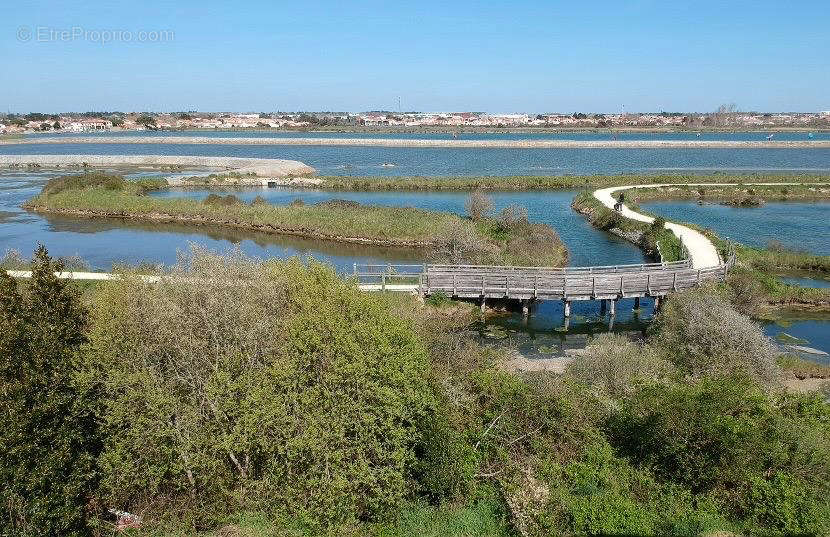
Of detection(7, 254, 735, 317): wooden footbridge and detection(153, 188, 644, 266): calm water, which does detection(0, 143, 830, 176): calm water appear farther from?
detection(7, 254, 735, 317): wooden footbridge

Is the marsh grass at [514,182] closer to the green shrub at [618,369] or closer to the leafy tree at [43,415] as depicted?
the green shrub at [618,369]

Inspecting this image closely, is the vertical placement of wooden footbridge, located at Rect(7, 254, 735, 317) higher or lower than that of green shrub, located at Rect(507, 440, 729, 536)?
higher

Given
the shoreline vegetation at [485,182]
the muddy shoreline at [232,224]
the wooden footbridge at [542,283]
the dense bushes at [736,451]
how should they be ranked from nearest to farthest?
the dense bushes at [736,451]
the wooden footbridge at [542,283]
the muddy shoreline at [232,224]
the shoreline vegetation at [485,182]

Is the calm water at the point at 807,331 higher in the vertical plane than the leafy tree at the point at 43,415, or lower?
lower

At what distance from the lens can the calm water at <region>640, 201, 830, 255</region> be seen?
4381cm

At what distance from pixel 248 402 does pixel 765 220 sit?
173 feet

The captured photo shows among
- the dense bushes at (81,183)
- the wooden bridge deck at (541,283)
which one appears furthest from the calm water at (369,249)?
the dense bushes at (81,183)

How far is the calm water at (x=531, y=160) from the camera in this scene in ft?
311

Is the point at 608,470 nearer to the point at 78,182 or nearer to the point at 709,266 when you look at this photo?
the point at 709,266

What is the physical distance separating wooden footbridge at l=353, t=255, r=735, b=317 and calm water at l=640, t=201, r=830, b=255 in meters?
18.0

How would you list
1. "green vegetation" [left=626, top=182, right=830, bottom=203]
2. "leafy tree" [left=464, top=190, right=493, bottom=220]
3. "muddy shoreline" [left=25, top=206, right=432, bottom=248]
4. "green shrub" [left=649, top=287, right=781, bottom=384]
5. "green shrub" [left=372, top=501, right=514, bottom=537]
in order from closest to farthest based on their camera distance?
"green shrub" [left=372, top=501, right=514, bottom=537] → "green shrub" [left=649, top=287, right=781, bottom=384] → "muddy shoreline" [left=25, top=206, right=432, bottom=248] → "leafy tree" [left=464, top=190, right=493, bottom=220] → "green vegetation" [left=626, top=182, right=830, bottom=203]

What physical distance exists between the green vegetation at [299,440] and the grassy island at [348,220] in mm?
17972

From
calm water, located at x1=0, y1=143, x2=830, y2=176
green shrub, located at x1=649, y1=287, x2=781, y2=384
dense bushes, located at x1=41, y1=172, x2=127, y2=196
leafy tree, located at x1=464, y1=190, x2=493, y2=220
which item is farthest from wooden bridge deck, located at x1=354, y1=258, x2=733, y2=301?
calm water, located at x1=0, y1=143, x2=830, y2=176

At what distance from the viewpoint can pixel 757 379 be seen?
736 inches
